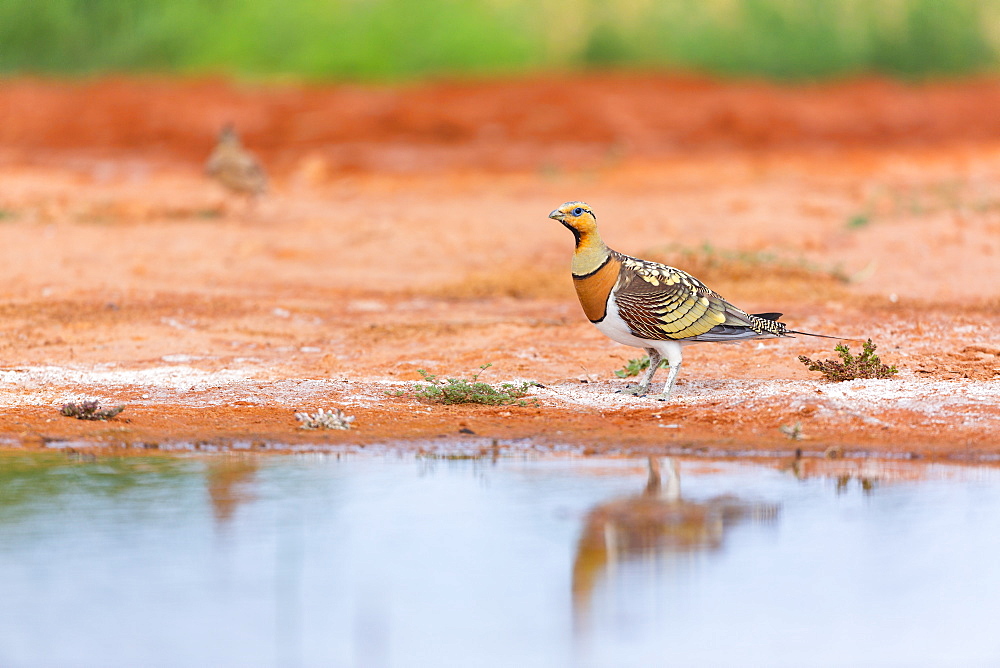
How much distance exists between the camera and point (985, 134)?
67.6 ft

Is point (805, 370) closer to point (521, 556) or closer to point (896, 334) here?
point (896, 334)

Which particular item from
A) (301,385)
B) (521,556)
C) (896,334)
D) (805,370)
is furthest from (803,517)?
(896,334)

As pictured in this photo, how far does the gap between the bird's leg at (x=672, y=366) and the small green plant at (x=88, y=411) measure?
9.25 feet

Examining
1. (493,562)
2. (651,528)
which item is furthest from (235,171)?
(493,562)

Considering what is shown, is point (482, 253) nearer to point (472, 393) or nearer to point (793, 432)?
point (472, 393)

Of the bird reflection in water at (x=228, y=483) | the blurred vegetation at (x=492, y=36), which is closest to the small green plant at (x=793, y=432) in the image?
the bird reflection in water at (x=228, y=483)

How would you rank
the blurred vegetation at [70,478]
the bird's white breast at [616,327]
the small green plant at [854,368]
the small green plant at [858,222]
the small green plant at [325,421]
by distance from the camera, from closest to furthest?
the blurred vegetation at [70,478] < the small green plant at [325,421] < the bird's white breast at [616,327] < the small green plant at [854,368] < the small green plant at [858,222]

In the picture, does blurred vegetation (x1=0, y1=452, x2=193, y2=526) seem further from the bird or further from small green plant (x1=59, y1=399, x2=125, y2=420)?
the bird

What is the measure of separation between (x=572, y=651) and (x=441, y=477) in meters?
1.98

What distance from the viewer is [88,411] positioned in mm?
6867

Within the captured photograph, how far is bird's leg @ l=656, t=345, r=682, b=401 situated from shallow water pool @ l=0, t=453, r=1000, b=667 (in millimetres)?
1017

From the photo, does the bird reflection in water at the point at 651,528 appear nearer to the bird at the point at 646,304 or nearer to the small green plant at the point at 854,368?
the bird at the point at 646,304

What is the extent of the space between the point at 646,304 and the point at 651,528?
187 cm

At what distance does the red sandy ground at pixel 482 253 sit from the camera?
22.9 feet
